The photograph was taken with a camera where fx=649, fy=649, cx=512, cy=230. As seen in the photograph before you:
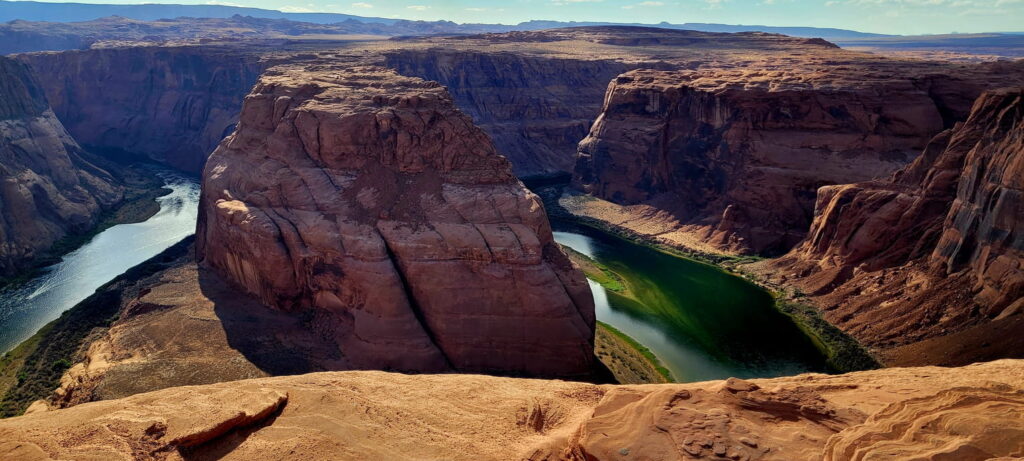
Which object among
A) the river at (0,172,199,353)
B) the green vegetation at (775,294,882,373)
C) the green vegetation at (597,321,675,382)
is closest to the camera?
the green vegetation at (597,321,675,382)

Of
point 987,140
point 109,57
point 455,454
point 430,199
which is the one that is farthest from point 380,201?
point 109,57

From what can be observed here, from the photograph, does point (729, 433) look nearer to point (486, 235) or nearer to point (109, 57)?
point (486, 235)

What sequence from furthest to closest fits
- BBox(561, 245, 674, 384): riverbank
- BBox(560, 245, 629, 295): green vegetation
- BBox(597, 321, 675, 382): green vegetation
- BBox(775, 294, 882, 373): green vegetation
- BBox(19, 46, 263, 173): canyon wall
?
1. BBox(19, 46, 263, 173): canyon wall
2. BBox(560, 245, 629, 295): green vegetation
3. BBox(775, 294, 882, 373): green vegetation
4. BBox(597, 321, 675, 382): green vegetation
5. BBox(561, 245, 674, 384): riverbank

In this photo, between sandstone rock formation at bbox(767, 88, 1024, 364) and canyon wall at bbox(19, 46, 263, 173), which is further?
canyon wall at bbox(19, 46, 263, 173)

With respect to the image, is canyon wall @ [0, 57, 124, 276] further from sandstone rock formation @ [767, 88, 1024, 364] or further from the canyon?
sandstone rock formation @ [767, 88, 1024, 364]

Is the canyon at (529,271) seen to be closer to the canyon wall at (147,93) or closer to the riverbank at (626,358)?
the riverbank at (626,358)

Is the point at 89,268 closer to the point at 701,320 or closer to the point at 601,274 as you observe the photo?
the point at 601,274

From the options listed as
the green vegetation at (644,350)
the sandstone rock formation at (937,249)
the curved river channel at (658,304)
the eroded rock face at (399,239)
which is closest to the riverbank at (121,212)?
the curved river channel at (658,304)

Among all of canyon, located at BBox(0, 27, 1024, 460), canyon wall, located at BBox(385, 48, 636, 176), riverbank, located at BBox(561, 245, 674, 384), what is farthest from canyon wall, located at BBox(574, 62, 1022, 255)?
canyon wall, located at BBox(385, 48, 636, 176)
